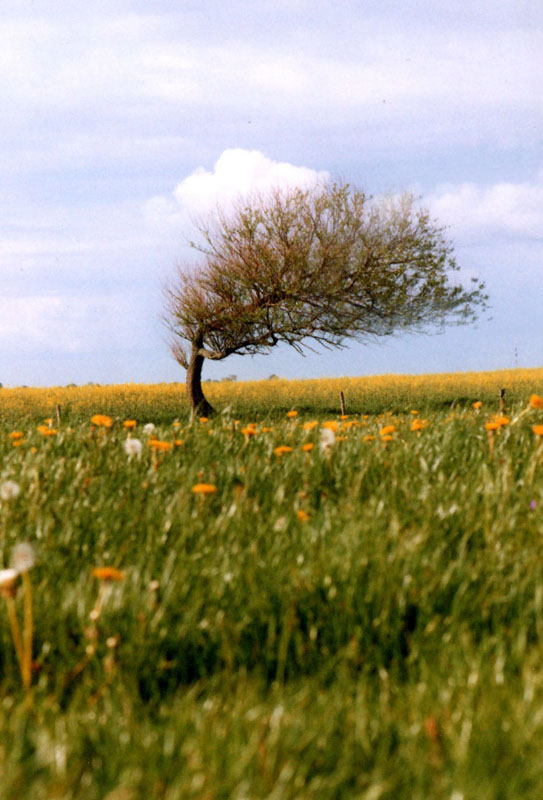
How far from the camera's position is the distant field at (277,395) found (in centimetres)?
2666

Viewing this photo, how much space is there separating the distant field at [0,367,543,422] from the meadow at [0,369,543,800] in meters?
20.1

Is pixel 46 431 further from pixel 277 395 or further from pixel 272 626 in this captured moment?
pixel 277 395

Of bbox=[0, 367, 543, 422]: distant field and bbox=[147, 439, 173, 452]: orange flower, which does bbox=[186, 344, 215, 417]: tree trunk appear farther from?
bbox=[147, 439, 173, 452]: orange flower

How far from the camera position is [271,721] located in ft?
7.01

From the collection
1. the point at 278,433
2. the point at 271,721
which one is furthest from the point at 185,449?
the point at 271,721

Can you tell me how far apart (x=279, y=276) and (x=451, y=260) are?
20.4 ft

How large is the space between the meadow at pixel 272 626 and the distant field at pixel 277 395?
2007 centimetres

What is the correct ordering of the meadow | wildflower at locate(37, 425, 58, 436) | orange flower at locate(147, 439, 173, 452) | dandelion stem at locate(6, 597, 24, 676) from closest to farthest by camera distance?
1. the meadow
2. dandelion stem at locate(6, 597, 24, 676)
3. orange flower at locate(147, 439, 173, 452)
4. wildflower at locate(37, 425, 58, 436)

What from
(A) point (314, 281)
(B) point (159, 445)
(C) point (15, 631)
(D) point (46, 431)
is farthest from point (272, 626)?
(A) point (314, 281)

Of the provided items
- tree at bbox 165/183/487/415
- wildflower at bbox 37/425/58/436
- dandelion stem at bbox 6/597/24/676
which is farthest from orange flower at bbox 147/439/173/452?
tree at bbox 165/183/487/415

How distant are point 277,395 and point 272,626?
86.2ft

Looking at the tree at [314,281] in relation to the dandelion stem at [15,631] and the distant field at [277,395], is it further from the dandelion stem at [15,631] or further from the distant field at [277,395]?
the dandelion stem at [15,631]

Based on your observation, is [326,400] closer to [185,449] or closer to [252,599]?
[185,449]

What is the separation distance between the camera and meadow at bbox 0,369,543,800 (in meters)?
1.99
